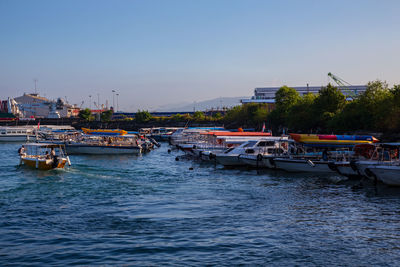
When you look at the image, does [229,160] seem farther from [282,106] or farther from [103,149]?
[282,106]

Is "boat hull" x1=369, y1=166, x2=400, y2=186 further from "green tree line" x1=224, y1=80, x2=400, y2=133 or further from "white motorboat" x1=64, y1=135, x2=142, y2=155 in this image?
"white motorboat" x1=64, y1=135, x2=142, y2=155

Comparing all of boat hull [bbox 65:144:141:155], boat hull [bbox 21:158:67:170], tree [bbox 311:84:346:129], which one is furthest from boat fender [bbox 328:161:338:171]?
tree [bbox 311:84:346:129]

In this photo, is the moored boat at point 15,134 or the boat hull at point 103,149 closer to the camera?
the boat hull at point 103,149

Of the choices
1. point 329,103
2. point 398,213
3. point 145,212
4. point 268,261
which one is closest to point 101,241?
point 145,212

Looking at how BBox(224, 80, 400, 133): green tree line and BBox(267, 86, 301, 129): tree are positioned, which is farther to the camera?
BBox(267, 86, 301, 129): tree

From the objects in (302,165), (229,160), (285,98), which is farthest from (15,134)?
(302,165)

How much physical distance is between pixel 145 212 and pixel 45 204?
7.93 meters

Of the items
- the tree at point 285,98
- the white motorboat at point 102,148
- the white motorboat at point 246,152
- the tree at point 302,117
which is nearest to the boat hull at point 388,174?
the white motorboat at point 246,152

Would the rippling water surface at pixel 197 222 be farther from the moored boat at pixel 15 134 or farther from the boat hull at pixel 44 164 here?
the moored boat at pixel 15 134

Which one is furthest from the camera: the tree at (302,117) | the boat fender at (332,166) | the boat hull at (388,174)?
the tree at (302,117)

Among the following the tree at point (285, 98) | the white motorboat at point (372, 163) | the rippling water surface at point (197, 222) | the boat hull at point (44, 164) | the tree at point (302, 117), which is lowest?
the rippling water surface at point (197, 222)

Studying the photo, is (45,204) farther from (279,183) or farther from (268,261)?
(279,183)

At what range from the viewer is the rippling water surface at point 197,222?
19531 mm

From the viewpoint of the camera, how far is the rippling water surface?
19531 millimetres
